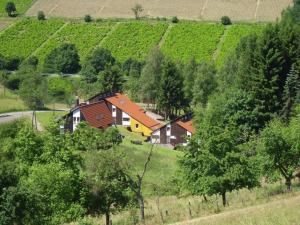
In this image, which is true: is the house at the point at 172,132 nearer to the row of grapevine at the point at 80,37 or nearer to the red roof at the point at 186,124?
the red roof at the point at 186,124

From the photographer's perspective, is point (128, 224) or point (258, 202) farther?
point (128, 224)

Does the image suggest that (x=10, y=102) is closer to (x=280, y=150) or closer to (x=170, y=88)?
(x=170, y=88)

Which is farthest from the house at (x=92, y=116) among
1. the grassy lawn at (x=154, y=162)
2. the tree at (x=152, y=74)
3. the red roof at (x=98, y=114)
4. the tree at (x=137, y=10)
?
the tree at (x=137, y=10)

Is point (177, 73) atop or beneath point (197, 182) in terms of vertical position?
atop

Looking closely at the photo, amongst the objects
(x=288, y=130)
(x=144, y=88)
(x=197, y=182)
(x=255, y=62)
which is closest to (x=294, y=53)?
(x=255, y=62)

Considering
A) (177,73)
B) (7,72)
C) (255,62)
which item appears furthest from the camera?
(7,72)

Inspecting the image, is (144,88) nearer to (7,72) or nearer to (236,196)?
(7,72)

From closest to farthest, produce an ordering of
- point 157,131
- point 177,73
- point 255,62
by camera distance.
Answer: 1. point 255,62
2. point 157,131
3. point 177,73

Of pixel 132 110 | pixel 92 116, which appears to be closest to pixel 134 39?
pixel 132 110
